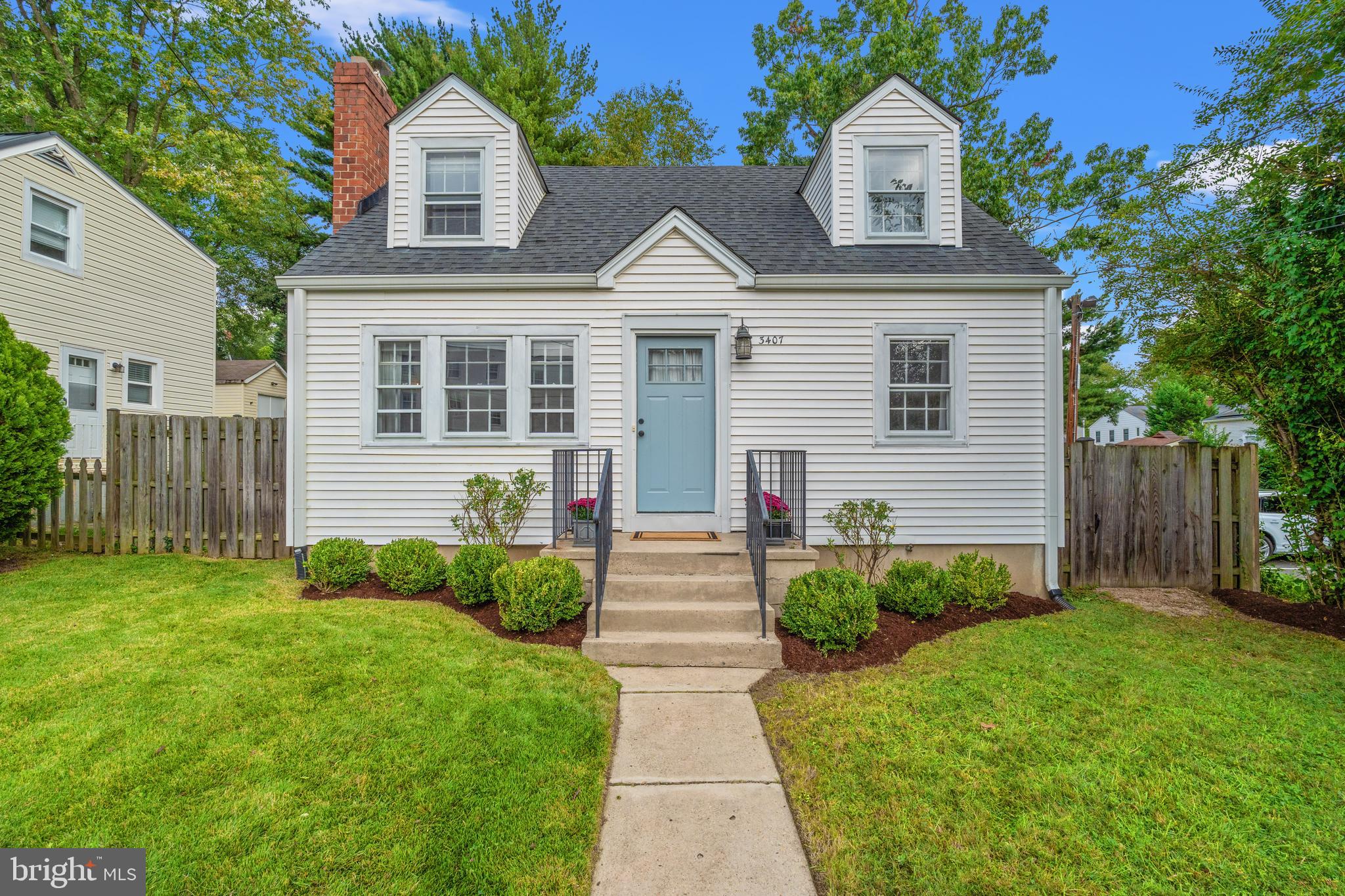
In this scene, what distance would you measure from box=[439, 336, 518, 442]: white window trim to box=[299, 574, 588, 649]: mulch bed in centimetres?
170

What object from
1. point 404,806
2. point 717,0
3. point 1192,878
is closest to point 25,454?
point 404,806

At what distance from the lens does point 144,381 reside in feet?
36.6

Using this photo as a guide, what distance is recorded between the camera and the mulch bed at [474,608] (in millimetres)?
4500

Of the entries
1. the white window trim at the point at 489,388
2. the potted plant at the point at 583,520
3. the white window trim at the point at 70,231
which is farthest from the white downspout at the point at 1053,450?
the white window trim at the point at 70,231

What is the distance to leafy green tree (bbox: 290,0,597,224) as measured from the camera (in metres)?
15.3

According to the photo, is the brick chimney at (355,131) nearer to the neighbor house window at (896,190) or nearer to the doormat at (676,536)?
the doormat at (676,536)

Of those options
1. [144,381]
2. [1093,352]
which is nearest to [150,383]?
[144,381]

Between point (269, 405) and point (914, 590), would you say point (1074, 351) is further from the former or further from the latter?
point (269, 405)

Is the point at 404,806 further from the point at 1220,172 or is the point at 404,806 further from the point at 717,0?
the point at 717,0

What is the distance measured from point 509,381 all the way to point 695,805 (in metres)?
4.86

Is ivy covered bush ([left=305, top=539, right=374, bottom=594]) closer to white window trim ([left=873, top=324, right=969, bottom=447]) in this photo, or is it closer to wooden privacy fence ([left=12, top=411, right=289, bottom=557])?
wooden privacy fence ([left=12, top=411, right=289, bottom=557])

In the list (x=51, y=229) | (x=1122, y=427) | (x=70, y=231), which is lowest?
(x=1122, y=427)

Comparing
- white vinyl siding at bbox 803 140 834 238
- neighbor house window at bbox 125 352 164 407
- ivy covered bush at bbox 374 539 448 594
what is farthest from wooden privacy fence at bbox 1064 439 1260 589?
neighbor house window at bbox 125 352 164 407

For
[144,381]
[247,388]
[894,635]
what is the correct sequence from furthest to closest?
[247,388] → [144,381] → [894,635]
